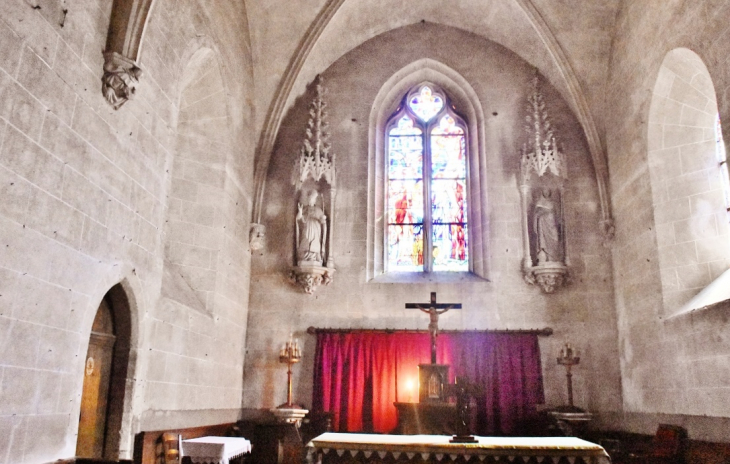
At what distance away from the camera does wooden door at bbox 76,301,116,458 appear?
21.5 feet

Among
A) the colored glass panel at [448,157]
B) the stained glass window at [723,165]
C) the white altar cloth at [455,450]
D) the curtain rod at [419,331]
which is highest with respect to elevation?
the colored glass panel at [448,157]

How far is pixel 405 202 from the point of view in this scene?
39.6 ft

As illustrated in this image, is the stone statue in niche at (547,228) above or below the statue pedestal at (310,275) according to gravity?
above

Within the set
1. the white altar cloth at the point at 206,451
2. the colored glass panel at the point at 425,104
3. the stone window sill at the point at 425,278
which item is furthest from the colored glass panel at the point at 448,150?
the white altar cloth at the point at 206,451

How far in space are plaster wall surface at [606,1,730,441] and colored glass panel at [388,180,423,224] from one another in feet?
11.2

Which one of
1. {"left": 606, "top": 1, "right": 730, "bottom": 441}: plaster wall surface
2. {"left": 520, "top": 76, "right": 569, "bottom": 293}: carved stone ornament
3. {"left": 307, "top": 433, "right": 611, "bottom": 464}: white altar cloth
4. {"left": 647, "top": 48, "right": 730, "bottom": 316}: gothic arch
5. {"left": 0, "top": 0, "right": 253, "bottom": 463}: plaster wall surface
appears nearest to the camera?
{"left": 0, "top": 0, "right": 253, "bottom": 463}: plaster wall surface

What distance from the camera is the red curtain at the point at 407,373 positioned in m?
10.3

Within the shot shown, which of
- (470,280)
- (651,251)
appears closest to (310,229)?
(470,280)

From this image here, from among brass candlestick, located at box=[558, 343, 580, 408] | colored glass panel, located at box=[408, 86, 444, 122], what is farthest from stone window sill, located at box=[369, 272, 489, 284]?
colored glass panel, located at box=[408, 86, 444, 122]

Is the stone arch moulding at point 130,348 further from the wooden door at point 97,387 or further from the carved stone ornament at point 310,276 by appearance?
the carved stone ornament at point 310,276

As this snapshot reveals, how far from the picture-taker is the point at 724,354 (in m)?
7.40

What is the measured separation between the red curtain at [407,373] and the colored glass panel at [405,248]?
1412mm

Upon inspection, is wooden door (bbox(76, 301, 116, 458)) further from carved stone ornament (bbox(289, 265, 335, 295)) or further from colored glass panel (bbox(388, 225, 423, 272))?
colored glass panel (bbox(388, 225, 423, 272))

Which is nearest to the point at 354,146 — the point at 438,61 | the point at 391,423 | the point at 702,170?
the point at 438,61
